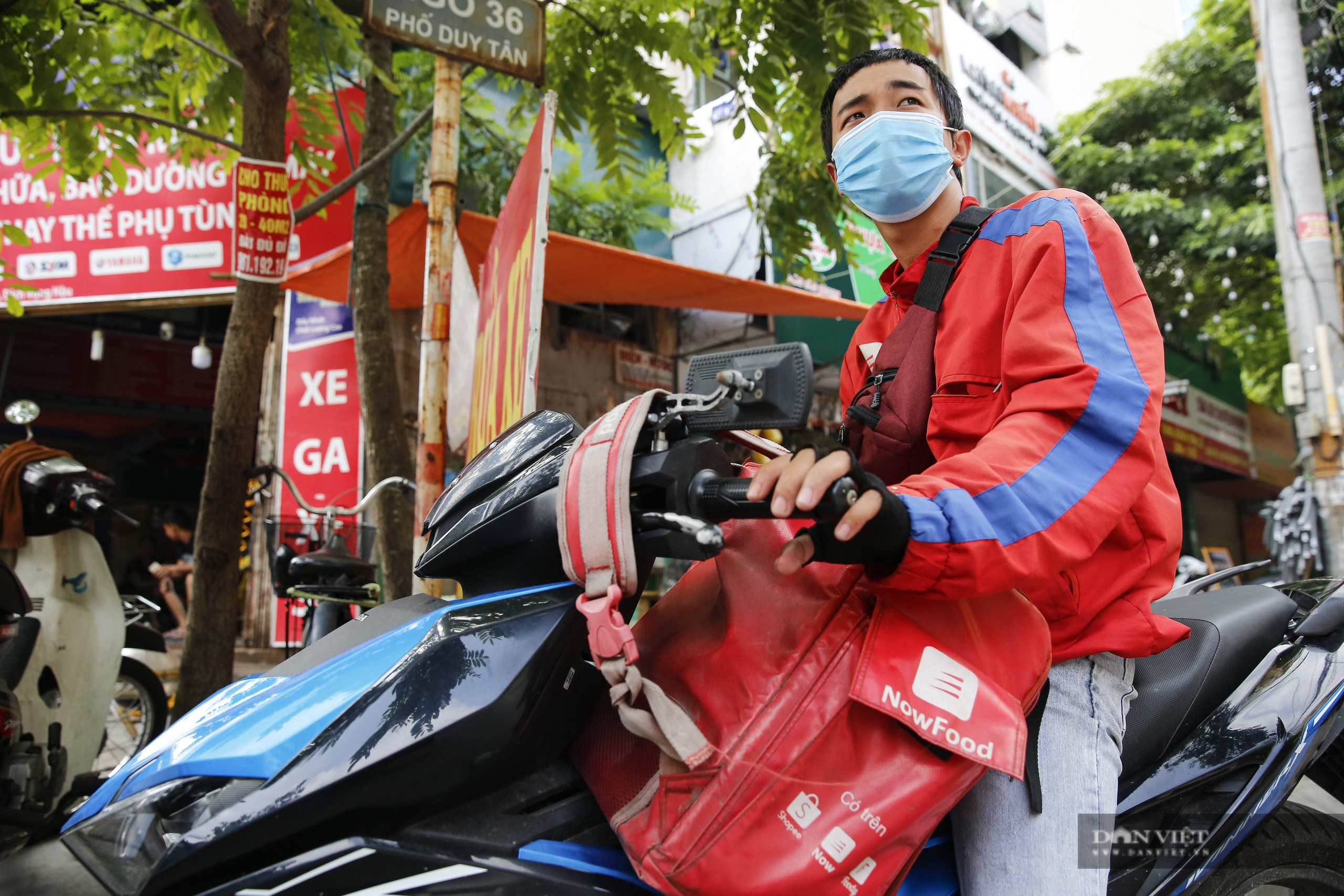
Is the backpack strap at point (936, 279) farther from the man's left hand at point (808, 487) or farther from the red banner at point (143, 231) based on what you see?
the red banner at point (143, 231)

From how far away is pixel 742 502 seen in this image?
2.85 feet

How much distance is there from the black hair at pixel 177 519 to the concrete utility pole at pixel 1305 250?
9.38m

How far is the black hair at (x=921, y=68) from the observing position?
1526mm

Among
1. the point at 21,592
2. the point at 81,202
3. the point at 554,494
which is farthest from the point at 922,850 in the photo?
the point at 81,202

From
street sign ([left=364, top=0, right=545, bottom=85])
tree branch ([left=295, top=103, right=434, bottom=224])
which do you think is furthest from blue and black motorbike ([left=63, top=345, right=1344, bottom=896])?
tree branch ([left=295, top=103, right=434, bottom=224])

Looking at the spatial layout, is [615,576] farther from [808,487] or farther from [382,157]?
[382,157]

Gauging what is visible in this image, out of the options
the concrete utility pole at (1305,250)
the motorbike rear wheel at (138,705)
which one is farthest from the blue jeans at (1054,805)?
the concrete utility pole at (1305,250)

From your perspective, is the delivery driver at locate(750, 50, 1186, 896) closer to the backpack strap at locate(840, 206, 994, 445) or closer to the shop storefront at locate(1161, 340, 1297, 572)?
the backpack strap at locate(840, 206, 994, 445)

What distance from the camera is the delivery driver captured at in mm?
873

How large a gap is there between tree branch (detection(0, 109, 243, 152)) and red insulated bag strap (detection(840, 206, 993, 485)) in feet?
10.4

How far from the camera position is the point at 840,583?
3.26 feet

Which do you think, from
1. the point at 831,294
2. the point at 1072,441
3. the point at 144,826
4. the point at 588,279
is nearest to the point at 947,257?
the point at 1072,441

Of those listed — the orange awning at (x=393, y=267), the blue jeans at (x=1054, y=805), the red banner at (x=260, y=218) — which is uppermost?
the orange awning at (x=393, y=267)

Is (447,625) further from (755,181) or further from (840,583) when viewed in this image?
(755,181)
